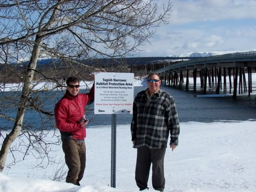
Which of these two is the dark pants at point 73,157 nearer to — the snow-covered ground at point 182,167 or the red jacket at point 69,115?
the red jacket at point 69,115

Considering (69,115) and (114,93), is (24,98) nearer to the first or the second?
(69,115)

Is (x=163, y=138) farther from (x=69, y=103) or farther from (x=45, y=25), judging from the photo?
(x=45, y=25)

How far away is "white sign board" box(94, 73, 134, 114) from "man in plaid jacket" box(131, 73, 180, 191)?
0.20m

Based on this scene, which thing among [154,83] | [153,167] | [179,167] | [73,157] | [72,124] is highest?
[154,83]

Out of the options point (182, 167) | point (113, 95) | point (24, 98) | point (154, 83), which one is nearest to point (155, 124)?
point (154, 83)

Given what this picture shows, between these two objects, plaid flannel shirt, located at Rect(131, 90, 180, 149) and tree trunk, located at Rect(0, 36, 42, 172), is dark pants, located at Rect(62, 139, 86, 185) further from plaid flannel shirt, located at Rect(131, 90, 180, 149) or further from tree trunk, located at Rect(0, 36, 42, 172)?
tree trunk, located at Rect(0, 36, 42, 172)

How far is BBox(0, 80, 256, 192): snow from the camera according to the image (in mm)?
4590

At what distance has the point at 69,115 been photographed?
195 inches

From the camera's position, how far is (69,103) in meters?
4.93

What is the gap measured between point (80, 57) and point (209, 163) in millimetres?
5175

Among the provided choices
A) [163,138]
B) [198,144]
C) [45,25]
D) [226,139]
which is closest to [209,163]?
[198,144]

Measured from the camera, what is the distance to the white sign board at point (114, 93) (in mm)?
5059

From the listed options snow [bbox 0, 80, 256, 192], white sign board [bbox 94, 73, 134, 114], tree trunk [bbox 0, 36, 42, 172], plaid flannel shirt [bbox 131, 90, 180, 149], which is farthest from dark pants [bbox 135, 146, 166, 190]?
tree trunk [bbox 0, 36, 42, 172]

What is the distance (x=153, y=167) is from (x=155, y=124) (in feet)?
2.07
